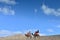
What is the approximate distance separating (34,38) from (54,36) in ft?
15.6

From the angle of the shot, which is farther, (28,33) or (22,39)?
(22,39)

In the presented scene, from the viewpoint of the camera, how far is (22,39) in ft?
124

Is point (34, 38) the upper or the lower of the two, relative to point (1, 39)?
lower

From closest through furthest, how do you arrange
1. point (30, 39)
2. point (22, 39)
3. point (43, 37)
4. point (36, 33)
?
point (36, 33) < point (30, 39) < point (43, 37) < point (22, 39)

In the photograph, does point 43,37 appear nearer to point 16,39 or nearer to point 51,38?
point 51,38

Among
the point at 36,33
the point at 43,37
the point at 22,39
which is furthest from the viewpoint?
the point at 22,39

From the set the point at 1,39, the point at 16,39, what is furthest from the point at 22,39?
the point at 1,39

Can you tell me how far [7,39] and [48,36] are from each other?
9349 mm

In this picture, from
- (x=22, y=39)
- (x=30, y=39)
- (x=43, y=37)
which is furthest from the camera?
(x=22, y=39)

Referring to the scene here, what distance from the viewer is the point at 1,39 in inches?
1545

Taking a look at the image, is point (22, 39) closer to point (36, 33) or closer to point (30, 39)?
point (30, 39)

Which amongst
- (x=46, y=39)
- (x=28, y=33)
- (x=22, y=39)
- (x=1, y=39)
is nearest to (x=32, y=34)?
(x=28, y=33)

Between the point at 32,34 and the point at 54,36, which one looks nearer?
the point at 32,34

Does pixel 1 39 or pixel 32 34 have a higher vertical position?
pixel 1 39
